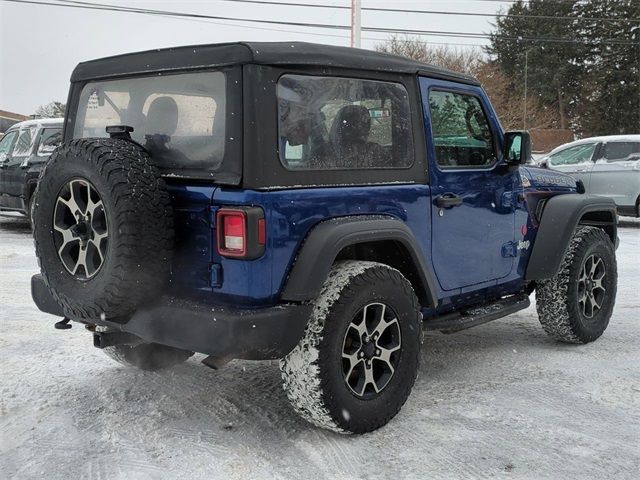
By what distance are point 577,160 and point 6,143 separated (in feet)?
34.9

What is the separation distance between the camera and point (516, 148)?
412 cm

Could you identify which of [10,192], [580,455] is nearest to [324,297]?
[580,455]

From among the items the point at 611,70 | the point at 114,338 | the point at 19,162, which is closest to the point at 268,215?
the point at 114,338

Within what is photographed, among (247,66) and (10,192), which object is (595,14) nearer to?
(10,192)

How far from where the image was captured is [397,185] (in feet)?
11.2

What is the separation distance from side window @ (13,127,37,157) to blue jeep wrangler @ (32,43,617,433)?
7730 mm

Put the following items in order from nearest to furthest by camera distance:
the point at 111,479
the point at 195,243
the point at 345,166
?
1. the point at 111,479
2. the point at 195,243
3. the point at 345,166

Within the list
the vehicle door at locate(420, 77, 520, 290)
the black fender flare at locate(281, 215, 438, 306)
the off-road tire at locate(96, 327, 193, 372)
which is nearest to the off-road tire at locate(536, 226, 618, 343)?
the vehicle door at locate(420, 77, 520, 290)

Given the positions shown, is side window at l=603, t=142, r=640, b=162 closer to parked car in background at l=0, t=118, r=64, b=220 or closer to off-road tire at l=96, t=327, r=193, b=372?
parked car in background at l=0, t=118, r=64, b=220

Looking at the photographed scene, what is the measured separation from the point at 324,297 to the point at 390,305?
40 centimetres

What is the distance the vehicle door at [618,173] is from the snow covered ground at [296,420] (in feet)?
25.4

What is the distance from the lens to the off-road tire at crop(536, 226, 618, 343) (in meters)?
4.59

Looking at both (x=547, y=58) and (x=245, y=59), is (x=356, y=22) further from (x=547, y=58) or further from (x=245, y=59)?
(x=547, y=58)

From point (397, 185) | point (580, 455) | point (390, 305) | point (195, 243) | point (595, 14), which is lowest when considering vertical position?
point (580, 455)
